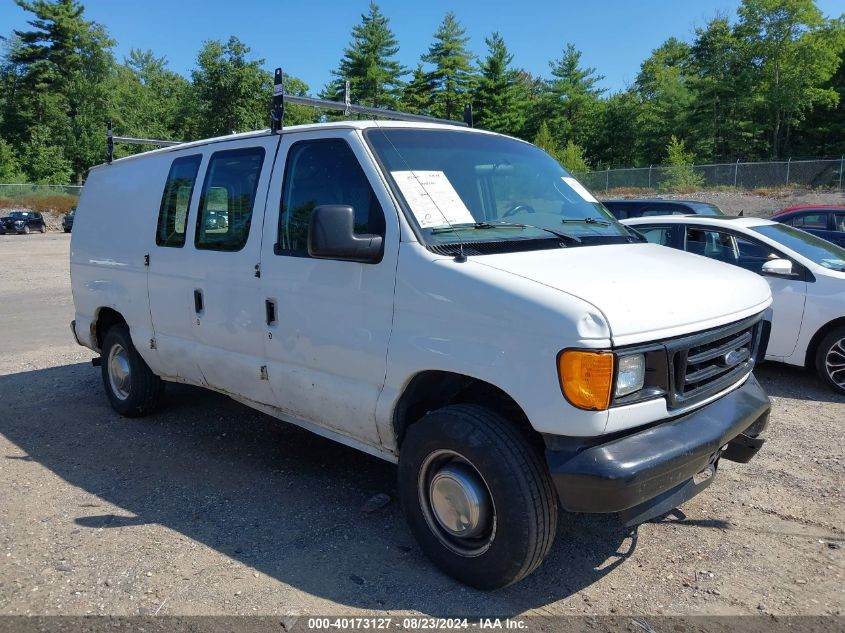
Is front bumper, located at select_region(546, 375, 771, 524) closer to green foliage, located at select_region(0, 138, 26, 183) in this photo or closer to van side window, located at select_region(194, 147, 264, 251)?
van side window, located at select_region(194, 147, 264, 251)

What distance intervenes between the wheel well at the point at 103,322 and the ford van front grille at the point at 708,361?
→ 4.76 metres

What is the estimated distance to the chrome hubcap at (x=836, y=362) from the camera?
20.9 feet

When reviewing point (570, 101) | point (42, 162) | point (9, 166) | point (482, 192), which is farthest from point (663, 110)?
point (482, 192)

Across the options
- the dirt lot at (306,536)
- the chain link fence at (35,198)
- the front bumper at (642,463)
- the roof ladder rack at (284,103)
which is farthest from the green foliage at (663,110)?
the front bumper at (642,463)

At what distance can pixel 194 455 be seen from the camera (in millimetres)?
5012

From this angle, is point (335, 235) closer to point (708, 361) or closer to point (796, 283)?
point (708, 361)

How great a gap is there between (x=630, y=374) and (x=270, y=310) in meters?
2.23

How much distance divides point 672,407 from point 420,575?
148cm

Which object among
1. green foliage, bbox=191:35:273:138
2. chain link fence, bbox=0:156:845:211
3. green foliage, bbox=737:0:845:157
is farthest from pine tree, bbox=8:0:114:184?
green foliage, bbox=737:0:845:157

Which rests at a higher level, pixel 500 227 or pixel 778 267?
pixel 500 227

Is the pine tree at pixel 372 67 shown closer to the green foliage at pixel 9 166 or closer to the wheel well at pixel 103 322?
the green foliage at pixel 9 166

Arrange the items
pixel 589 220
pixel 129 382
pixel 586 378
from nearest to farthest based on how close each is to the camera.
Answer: pixel 586 378, pixel 589 220, pixel 129 382

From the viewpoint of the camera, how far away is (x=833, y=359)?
6.41 metres

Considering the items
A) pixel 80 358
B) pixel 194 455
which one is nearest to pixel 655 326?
pixel 194 455
